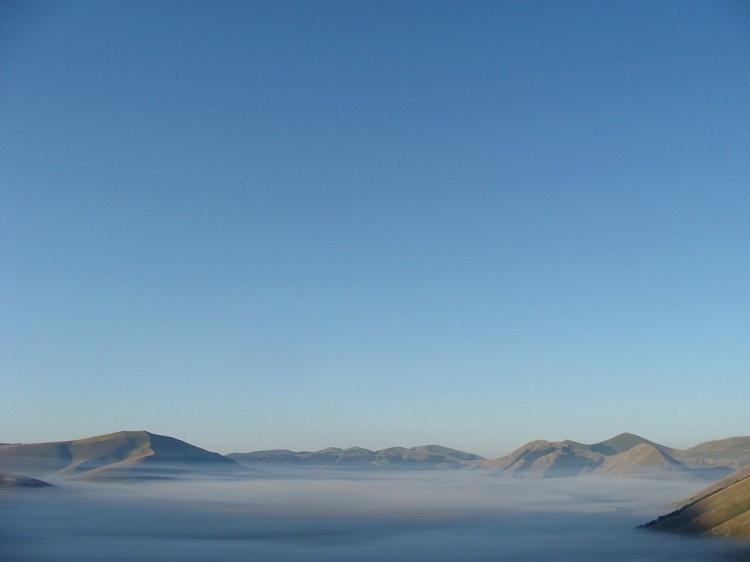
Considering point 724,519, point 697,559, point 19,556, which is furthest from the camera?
point 19,556

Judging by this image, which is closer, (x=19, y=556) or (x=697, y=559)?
(x=697, y=559)

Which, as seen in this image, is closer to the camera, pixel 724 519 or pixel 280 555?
pixel 724 519

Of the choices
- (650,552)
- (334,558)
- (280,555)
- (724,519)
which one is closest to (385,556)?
(334,558)

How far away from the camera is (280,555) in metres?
200

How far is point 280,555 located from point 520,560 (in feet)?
225

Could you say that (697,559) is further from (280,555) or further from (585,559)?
(280,555)

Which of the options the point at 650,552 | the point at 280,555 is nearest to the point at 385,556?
the point at 280,555

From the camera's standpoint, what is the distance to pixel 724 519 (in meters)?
178

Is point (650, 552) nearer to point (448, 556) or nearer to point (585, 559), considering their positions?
point (585, 559)

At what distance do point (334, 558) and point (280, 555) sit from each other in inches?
660

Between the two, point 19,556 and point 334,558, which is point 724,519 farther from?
point 19,556

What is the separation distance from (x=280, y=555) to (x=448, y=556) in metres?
48.7

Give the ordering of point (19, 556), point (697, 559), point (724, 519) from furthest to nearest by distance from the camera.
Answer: point (19, 556) → point (724, 519) → point (697, 559)

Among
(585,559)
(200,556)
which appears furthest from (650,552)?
(200,556)
